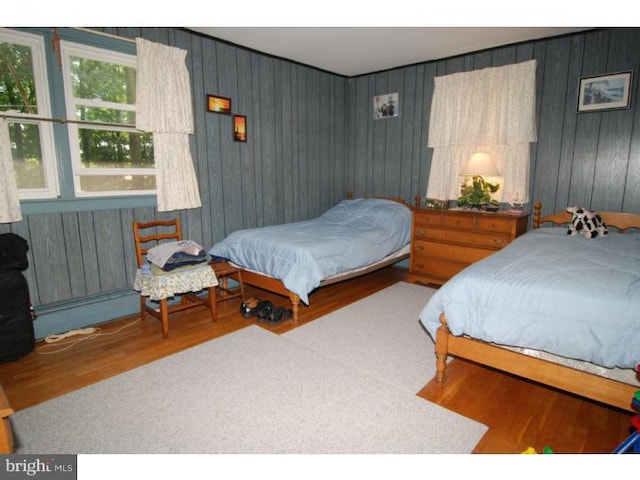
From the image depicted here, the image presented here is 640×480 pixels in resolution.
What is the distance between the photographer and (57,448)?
5.51ft

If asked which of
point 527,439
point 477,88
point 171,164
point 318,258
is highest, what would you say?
point 477,88

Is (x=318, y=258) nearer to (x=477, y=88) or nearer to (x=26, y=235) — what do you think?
(x=26, y=235)

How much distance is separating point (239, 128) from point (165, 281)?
6.30ft

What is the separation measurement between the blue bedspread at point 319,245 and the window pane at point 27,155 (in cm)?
150

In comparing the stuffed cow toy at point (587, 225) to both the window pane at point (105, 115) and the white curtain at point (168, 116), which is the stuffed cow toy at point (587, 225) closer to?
the white curtain at point (168, 116)

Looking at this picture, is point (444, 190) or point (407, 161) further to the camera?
point (407, 161)

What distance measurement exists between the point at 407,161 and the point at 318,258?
2301mm

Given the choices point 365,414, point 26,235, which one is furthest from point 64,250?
point 365,414

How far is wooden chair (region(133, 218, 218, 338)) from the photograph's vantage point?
2.82 meters

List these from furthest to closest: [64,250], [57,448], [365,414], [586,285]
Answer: [64,250] < [365,414] < [586,285] < [57,448]

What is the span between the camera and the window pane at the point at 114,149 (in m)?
3.04

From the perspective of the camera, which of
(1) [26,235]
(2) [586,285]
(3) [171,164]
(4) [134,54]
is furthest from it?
(3) [171,164]

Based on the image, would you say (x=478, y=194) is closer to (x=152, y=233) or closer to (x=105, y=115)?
(x=152, y=233)

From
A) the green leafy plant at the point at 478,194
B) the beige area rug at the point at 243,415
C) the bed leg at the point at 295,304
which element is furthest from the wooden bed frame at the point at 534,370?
→ the green leafy plant at the point at 478,194
